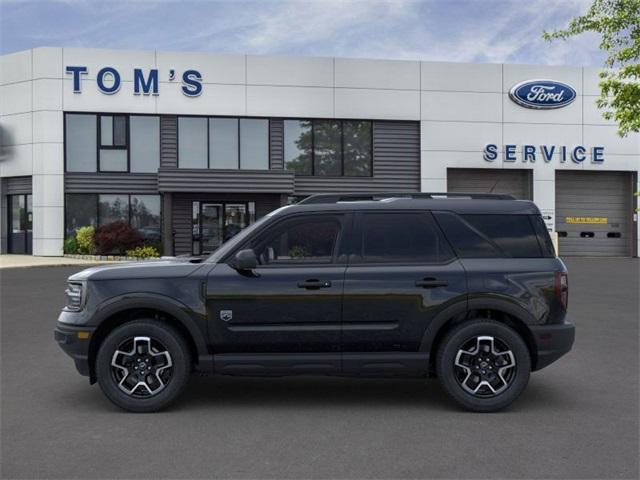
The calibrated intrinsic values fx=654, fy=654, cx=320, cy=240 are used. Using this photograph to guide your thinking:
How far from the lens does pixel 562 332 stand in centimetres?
543

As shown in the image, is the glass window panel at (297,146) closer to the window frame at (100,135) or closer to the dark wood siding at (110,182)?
the window frame at (100,135)

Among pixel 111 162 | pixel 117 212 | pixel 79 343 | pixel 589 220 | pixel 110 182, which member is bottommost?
pixel 79 343

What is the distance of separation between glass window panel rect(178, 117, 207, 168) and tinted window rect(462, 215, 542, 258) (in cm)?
2267

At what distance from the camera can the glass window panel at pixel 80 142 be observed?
87.5 feet

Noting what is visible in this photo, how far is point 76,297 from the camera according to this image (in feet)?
18.1

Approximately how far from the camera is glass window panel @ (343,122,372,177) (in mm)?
28359

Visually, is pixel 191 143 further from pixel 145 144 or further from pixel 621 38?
pixel 621 38

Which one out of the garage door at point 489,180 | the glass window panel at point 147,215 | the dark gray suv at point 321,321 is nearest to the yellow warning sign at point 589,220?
the garage door at point 489,180

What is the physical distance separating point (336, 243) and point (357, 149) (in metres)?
23.3

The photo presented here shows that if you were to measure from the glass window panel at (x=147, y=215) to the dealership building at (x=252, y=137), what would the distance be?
55 millimetres

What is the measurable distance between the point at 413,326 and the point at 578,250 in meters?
27.6

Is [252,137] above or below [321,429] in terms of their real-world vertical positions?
above

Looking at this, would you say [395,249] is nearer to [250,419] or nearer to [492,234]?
[492,234]

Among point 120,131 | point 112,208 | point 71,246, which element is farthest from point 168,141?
point 71,246
